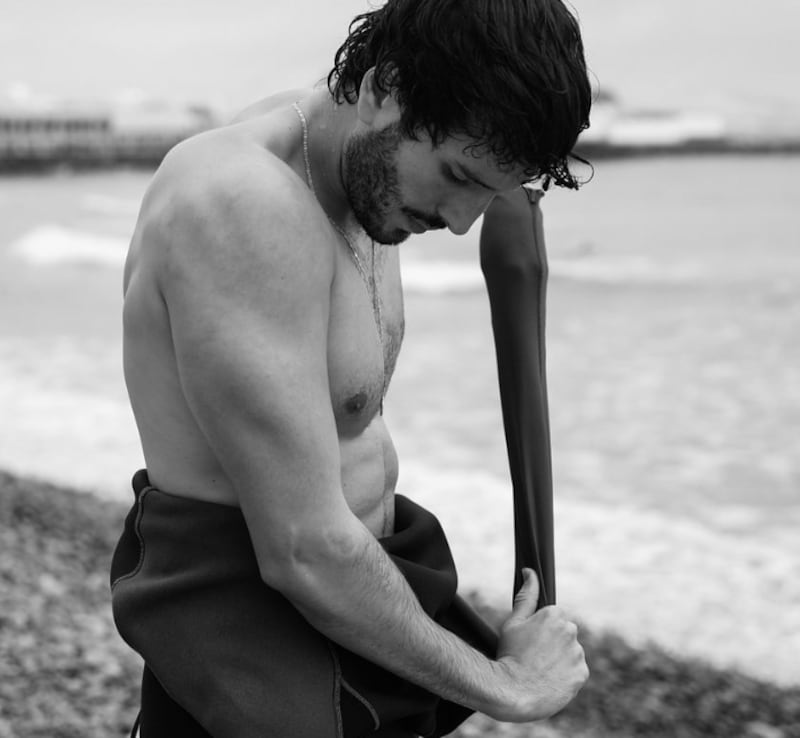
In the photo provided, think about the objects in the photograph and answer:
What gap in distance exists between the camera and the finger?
2059 mm

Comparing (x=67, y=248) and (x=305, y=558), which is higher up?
(x=305, y=558)

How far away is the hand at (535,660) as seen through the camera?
1941mm

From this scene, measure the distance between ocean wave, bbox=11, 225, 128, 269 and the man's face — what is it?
2506cm

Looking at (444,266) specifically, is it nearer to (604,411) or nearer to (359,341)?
(604,411)

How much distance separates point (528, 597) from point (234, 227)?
887mm

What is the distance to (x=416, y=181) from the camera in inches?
71.0

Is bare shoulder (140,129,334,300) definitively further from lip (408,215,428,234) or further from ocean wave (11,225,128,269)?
ocean wave (11,225,128,269)

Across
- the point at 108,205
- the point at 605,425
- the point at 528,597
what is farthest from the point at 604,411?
the point at 108,205

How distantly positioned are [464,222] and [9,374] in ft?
37.5

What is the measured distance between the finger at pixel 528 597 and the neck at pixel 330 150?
0.74 meters

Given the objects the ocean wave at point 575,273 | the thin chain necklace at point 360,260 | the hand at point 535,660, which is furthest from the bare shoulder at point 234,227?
the ocean wave at point 575,273

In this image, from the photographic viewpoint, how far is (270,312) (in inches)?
65.4

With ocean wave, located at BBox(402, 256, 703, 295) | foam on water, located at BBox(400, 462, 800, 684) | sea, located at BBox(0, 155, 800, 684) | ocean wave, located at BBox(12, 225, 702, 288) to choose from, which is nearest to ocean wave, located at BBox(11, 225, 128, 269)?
ocean wave, located at BBox(12, 225, 702, 288)

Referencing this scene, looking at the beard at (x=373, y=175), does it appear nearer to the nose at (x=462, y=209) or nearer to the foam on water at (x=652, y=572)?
the nose at (x=462, y=209)
